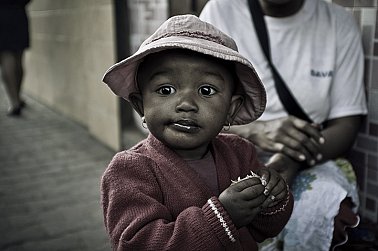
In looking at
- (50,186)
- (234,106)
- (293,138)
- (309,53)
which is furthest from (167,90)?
(50,186)

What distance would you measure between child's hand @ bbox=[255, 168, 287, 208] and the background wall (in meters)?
3.10

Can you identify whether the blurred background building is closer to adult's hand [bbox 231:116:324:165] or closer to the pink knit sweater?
adult's hand [bbox 231:116:324:165]

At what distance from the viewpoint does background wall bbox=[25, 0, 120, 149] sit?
4684 millimetres

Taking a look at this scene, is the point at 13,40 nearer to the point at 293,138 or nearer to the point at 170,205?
the point at 293,138

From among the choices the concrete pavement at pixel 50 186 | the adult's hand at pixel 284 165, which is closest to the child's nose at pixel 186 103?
the adult's hand at pixel 284 165

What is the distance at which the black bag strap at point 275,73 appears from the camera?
2.24m

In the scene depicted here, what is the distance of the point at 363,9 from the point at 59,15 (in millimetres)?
4364

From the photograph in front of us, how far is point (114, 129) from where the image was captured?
4707mm

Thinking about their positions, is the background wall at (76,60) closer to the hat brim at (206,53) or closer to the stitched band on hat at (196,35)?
the hat brim at (206,53)

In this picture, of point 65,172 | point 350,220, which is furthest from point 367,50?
point 65,172

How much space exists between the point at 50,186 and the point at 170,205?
8.77ft

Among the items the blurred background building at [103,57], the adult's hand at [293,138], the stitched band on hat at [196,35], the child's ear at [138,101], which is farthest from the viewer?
the blurred background building at [103,57]

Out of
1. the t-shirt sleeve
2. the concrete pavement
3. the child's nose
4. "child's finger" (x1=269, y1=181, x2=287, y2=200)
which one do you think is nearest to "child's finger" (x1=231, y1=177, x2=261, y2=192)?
"child's finger" (x1=269, y1=181, x2=287, y2=200)

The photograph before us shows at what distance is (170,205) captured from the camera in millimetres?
1485
